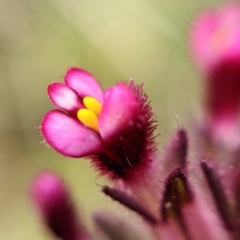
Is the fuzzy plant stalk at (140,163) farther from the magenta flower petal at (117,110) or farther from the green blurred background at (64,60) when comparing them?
the green blurred background at (64,60)

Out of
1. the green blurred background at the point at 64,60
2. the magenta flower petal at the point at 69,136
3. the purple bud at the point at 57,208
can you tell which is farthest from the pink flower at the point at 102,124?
the green blurred background at the point at 64,60

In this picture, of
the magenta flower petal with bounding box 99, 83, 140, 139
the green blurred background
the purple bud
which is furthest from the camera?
the green blurred background

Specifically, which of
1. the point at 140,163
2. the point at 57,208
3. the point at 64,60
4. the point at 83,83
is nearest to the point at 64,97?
the point at 83,83

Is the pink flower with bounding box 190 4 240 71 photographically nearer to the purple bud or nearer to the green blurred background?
the purple bud

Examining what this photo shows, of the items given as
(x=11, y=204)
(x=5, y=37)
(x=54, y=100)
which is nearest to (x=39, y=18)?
(x=5, y=37)

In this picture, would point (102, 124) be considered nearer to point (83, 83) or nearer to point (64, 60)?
point (83, 83)

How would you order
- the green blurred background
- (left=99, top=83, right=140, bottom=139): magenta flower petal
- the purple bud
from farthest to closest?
the green blurred background
the purple bud
(left=99, top=83, right=140, bottom=139): magenta flower petal

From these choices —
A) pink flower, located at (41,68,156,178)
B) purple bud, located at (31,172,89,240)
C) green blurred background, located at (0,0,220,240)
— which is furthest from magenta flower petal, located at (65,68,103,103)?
green blurred background, located at (0,0,220,240)

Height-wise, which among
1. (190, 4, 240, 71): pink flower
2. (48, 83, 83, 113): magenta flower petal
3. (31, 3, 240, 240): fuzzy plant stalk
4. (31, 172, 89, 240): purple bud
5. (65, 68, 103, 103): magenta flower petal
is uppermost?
(190, 4, 240, 71): pink flower
